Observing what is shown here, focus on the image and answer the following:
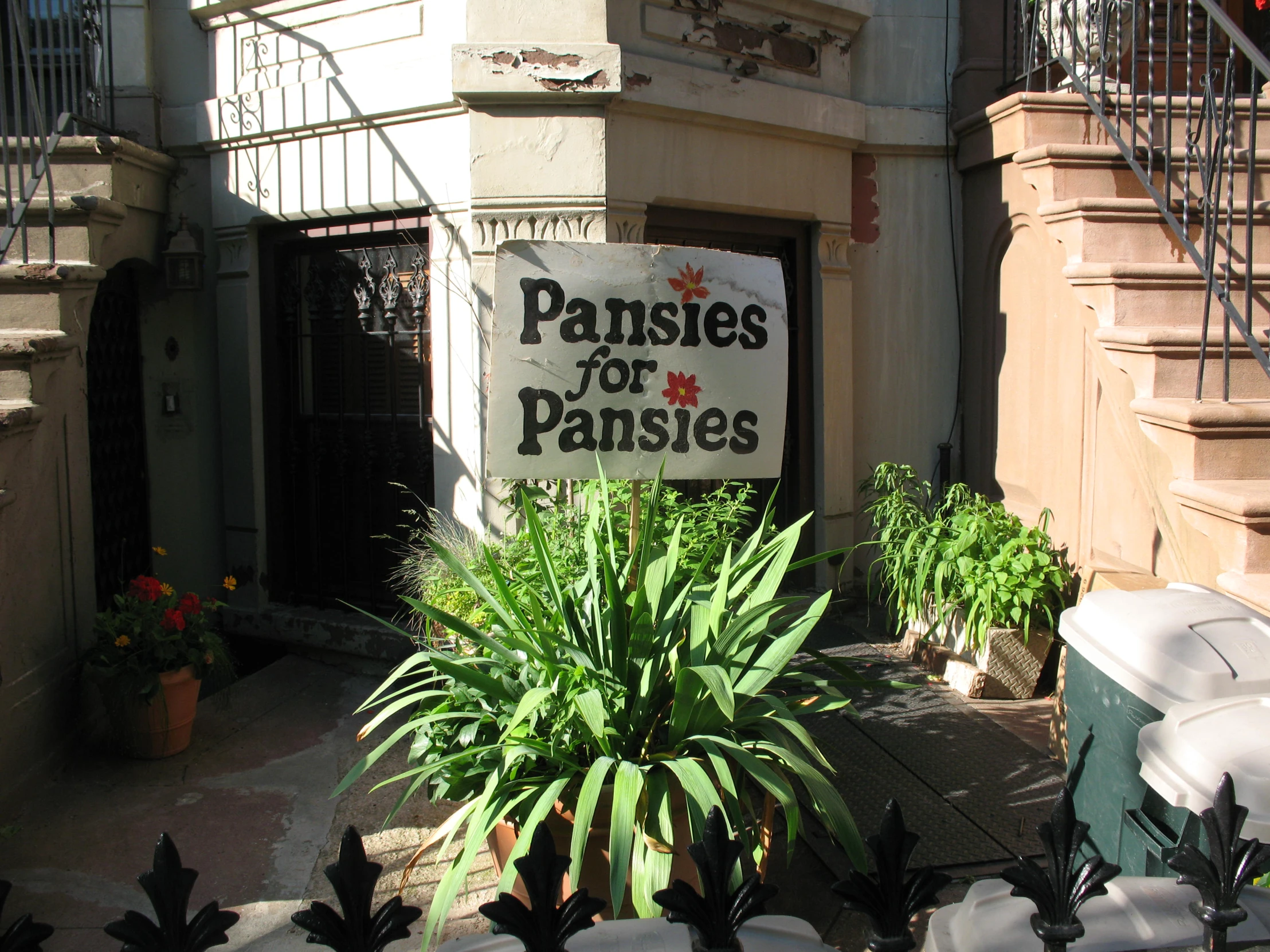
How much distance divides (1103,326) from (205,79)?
4.85 m

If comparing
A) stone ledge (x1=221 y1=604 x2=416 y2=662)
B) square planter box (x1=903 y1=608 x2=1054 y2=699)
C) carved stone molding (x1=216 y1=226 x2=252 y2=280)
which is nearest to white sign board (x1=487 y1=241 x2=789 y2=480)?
square planter box (x1=903 y1=608 x2=1054 y2=699)

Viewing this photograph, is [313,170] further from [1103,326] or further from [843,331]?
[1103,326]

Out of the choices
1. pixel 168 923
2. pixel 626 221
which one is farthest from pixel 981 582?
pixel 168 923

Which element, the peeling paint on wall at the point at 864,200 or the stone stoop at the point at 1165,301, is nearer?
the stone stoop at the point at 1165,301

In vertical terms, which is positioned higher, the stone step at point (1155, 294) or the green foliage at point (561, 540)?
the stone step at point (1155, 294)

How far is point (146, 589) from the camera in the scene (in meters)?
4.14

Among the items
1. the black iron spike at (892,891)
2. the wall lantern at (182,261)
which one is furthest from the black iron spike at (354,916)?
the wall lantern at (182,261)

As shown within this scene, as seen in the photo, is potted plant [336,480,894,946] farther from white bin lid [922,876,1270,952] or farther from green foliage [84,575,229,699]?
green foliage [84,575,229,699]

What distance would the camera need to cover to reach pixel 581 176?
175 inches

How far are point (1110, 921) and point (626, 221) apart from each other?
3891 millimetres

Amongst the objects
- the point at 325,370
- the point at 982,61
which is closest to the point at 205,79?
the point at 325,370

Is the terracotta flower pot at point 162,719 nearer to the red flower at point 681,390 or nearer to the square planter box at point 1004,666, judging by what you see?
the red flower at point 681,390

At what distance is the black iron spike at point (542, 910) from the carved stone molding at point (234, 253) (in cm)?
480

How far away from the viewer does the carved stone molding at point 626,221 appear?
453 centimetres
